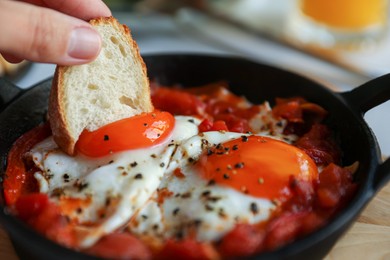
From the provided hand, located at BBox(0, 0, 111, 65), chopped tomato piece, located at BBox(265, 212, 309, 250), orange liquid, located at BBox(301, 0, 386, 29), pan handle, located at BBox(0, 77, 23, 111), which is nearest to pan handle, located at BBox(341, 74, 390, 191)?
chopped tomato piece, located at BBox(265, 212, 309, 250)

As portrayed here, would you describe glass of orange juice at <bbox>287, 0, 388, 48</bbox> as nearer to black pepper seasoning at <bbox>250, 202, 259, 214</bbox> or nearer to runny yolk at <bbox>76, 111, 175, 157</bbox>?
runny yolk at <bbox>76, 111, 175, 157</bbox>

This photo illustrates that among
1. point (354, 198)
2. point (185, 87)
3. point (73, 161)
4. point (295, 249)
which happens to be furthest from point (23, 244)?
point (185, 87)

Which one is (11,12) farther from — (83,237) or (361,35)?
(361,35)

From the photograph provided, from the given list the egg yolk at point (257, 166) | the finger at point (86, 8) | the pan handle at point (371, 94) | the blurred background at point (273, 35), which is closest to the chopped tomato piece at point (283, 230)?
the egg yolk at point (257, 166)

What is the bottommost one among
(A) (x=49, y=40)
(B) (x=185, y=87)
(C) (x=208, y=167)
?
(B) (x=185, y=87)

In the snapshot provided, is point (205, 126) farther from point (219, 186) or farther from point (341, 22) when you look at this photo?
point (341, 22)

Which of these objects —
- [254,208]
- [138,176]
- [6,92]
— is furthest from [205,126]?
[6,92]

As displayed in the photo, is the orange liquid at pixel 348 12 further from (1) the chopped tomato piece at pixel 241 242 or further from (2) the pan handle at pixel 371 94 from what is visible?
(1) the chopped tomato piece at pixel 241 242
